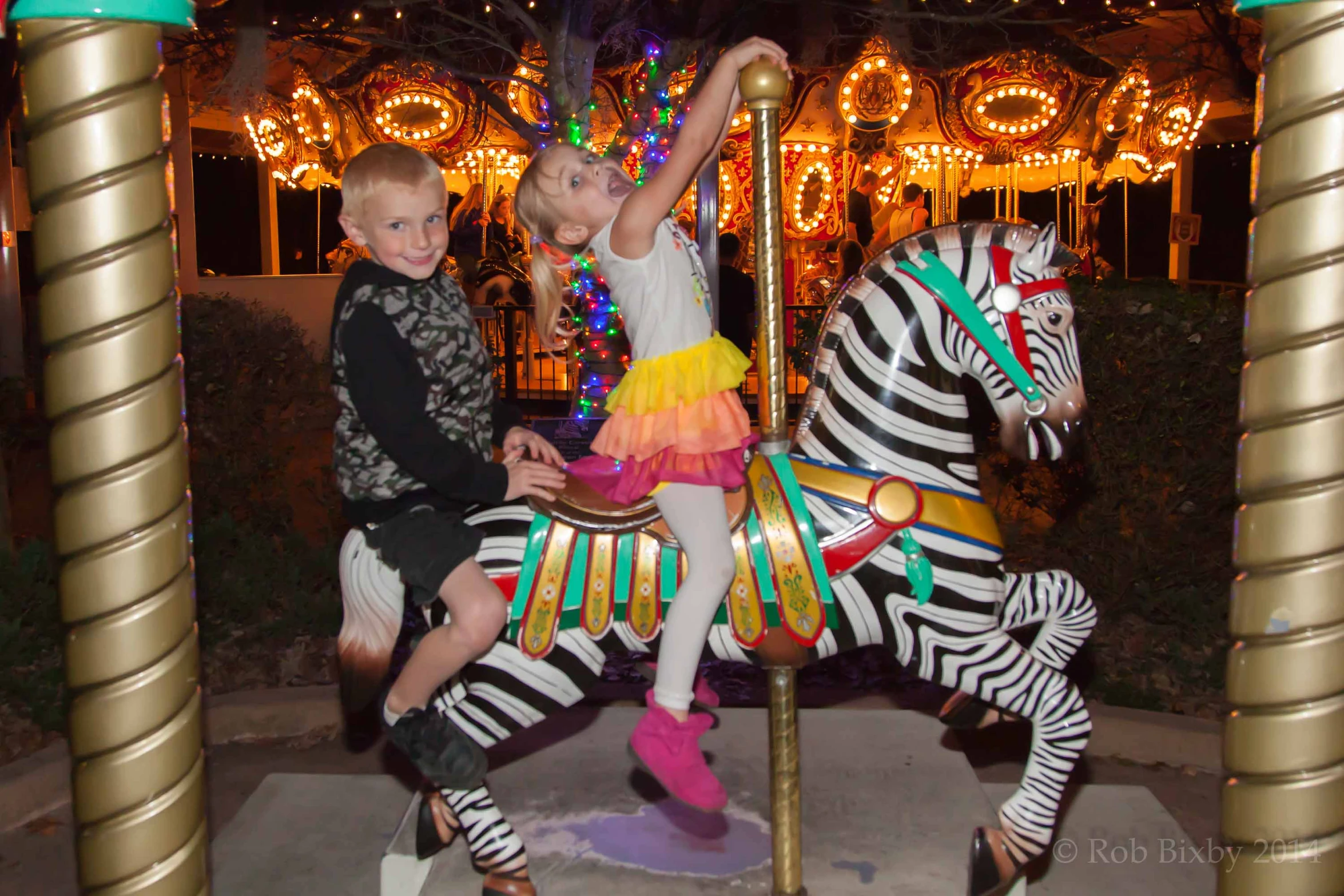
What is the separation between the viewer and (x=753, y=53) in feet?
7.44

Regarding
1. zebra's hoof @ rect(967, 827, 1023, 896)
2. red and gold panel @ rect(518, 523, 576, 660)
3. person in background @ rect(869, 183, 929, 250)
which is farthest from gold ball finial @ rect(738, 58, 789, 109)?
person in background @ rect(869, 183, 929, 250)

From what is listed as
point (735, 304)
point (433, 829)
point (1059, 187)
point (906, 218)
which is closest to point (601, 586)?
point (433, 829)

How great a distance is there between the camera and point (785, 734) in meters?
2.64

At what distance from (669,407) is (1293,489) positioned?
1484 mm

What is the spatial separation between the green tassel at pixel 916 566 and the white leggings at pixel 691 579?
421mm

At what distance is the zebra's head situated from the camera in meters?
2.51

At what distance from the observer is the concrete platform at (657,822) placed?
111 inches

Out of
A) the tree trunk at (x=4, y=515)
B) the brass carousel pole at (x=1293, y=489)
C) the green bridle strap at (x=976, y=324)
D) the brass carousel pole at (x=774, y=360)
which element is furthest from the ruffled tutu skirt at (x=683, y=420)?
the tree trunk at (x=4, y=515)

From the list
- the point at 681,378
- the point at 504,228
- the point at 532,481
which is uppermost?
the point at 504,228

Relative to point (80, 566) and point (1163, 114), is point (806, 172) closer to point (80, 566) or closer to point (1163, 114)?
point (1163, 114)

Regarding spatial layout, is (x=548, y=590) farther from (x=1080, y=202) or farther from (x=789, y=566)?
(x=1080, y=202)

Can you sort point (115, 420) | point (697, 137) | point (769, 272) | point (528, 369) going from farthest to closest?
point (528, 369) → point (769, 272) → point (697, 137) → point (115, 420)

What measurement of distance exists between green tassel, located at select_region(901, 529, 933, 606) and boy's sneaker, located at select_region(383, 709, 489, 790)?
1.09 m

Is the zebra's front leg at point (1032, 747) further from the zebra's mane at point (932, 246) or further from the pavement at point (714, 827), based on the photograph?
the zebra's mane at point (932, 246)
